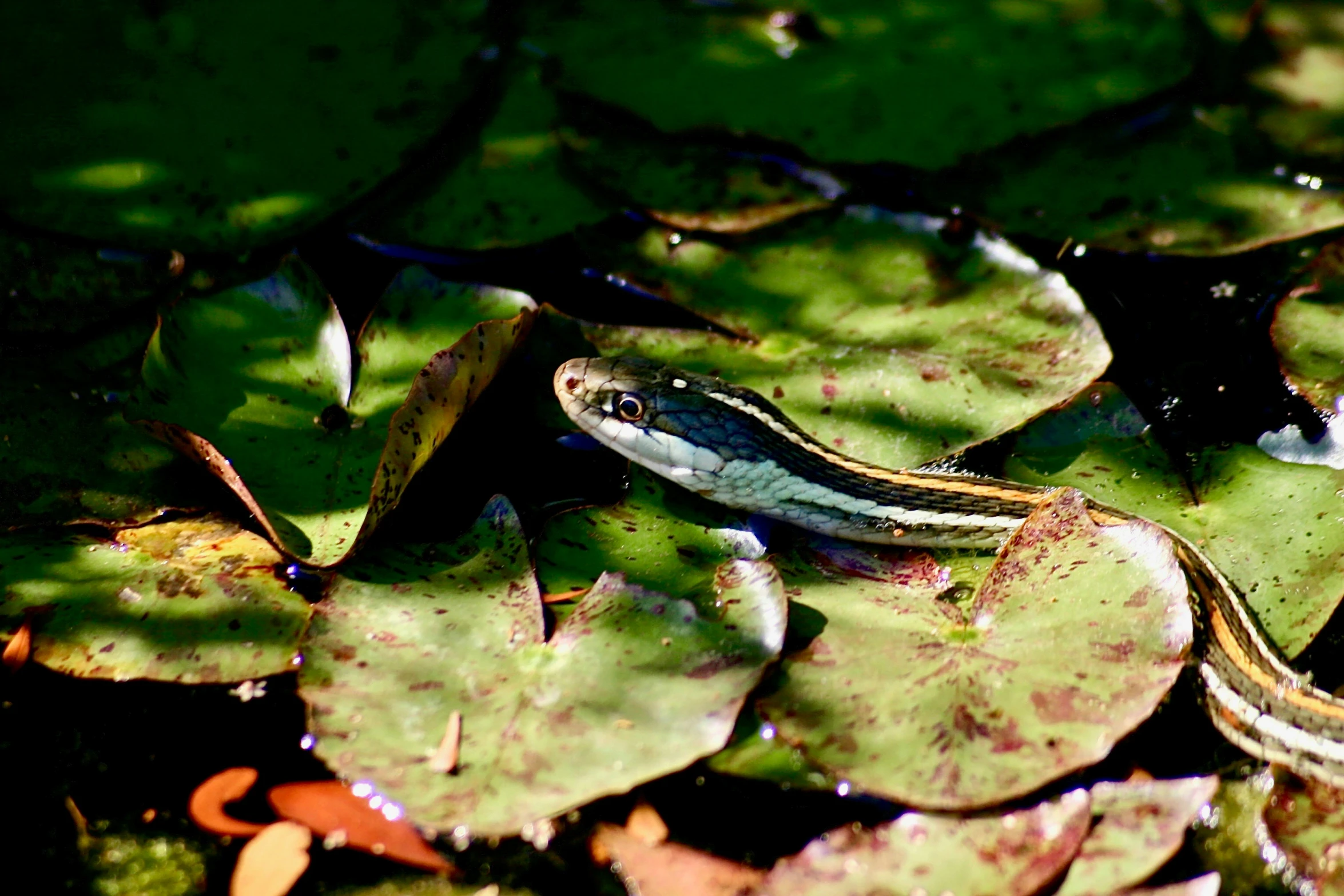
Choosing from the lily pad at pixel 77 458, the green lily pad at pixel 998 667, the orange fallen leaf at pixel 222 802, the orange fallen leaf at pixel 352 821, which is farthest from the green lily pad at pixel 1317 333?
the lily pad at pixel 77 458

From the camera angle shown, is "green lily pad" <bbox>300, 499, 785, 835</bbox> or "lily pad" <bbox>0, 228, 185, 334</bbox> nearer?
"green lily pad" <bbox>300, 499, 785, 835</bbox>

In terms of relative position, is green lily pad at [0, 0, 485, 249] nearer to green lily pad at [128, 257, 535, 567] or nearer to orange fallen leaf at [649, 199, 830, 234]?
green lily pad at [128, 257, 535, 567]

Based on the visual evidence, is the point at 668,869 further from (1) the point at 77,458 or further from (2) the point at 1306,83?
(2) the point at 1306,83

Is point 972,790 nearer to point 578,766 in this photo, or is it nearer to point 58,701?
point 578,766

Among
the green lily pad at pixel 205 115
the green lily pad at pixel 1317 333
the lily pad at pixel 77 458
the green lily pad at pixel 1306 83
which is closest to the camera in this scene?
the lily pad at pixel 77 458

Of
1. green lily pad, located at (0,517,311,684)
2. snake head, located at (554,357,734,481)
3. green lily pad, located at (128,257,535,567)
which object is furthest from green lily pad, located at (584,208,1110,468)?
green lily pad, located at (0,517,311,684)

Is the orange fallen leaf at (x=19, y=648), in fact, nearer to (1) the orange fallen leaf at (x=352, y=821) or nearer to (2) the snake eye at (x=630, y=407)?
(1) the orange fallen leaf at (x=352, y=821)
